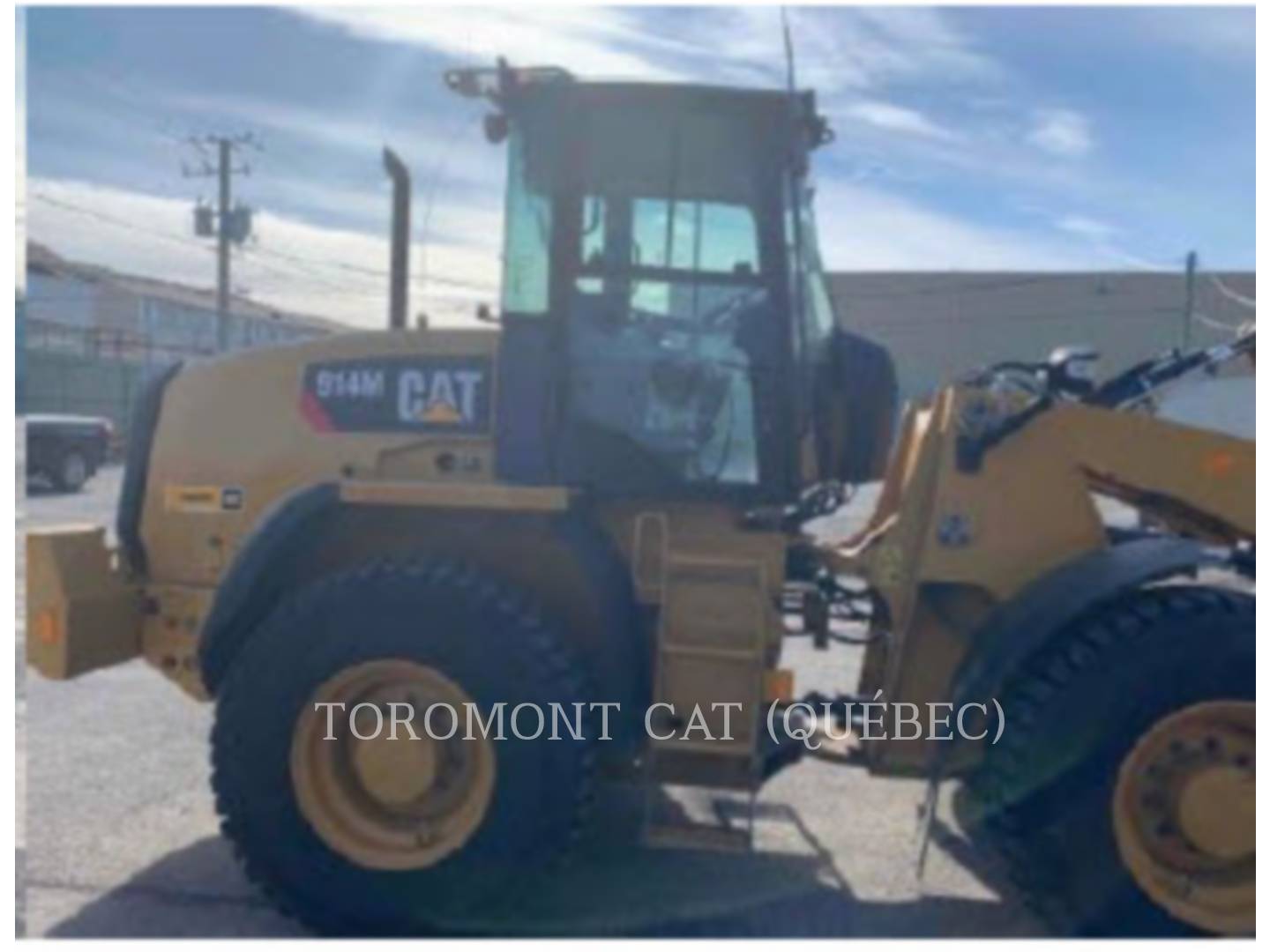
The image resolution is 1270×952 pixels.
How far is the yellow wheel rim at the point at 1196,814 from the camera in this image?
165 inches

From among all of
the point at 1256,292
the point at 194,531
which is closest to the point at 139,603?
the point at 194,531

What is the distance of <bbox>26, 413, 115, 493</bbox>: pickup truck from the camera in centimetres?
2105

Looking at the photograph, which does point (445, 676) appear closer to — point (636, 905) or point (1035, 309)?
point (636, 905)

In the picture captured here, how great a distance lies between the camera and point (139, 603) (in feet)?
17.1

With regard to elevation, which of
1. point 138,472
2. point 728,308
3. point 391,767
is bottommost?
point 391,767

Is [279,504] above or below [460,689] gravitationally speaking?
above

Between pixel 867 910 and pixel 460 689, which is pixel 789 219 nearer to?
pixel 460 689

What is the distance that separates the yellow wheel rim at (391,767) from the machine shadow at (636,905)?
0.30 meters

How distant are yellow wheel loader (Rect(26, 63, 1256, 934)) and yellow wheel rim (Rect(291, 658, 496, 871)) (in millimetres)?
12

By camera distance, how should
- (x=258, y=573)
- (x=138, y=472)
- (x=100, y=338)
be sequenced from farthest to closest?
(x=100, y=338)
(x=138, y=472)
(x=258, y=573)

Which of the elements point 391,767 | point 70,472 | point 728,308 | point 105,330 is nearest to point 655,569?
point 728,308

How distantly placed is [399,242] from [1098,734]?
284cm

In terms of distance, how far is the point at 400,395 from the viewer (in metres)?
4.89

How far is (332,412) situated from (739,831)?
2.01 meters
